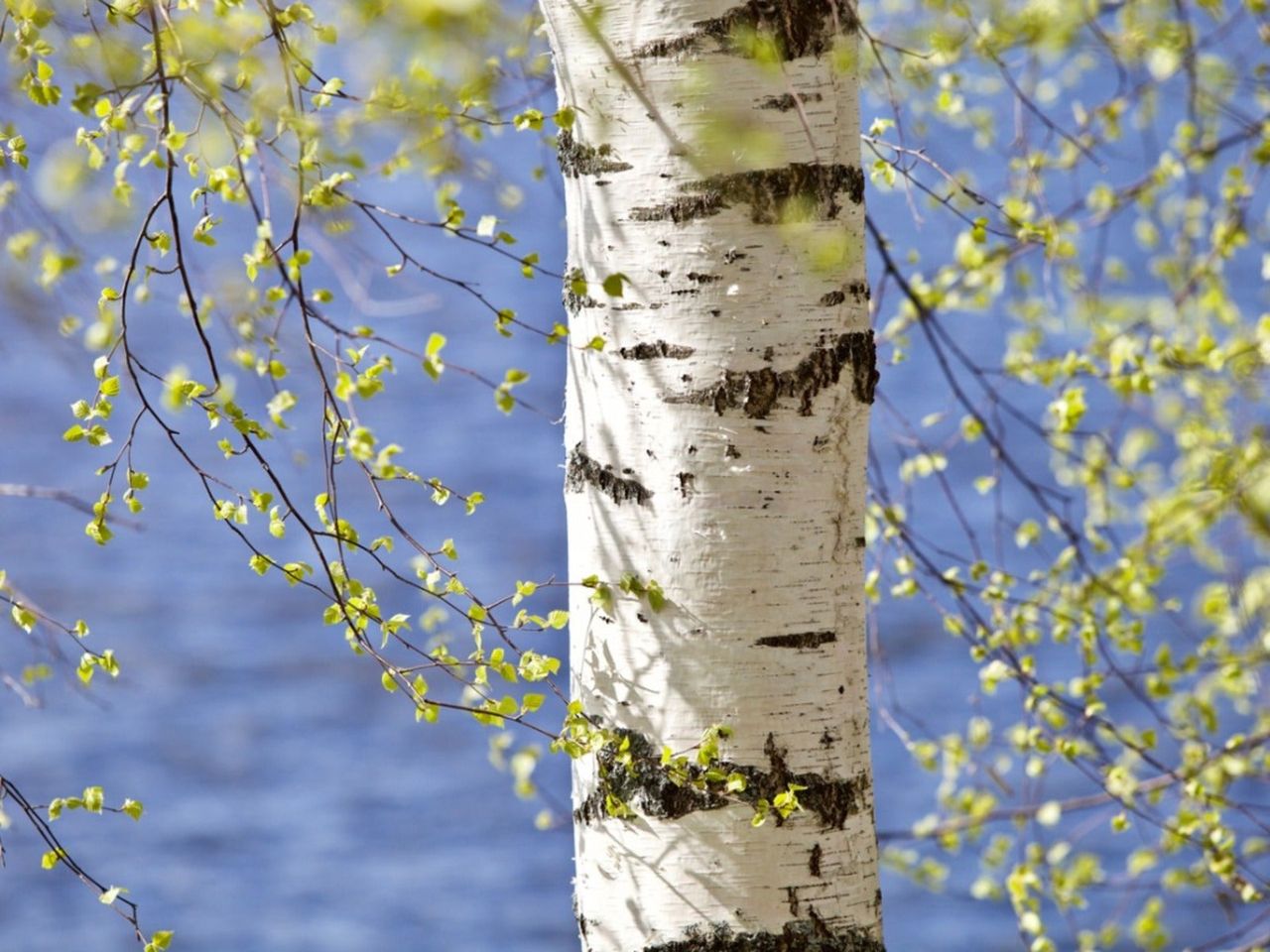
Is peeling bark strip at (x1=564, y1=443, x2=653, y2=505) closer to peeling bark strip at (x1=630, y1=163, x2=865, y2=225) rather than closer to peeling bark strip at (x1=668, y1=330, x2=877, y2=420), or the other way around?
peeling bark strip at (x1=668, y1=330, x2=877, y2=420)

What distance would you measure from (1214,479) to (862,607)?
3.34 ft

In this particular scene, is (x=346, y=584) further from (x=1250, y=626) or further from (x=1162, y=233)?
(x=1162, y=233)

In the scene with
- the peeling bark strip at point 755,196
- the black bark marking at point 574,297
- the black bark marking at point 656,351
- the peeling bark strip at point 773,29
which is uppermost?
the peeling bark strip at point 773,29

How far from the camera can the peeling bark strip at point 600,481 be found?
1244 mm

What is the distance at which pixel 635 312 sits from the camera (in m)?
1.23

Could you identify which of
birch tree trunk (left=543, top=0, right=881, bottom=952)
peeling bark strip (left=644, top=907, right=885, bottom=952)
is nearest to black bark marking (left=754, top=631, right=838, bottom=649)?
birch tree trunk (left=543, top=0, right=881, bottom=952)

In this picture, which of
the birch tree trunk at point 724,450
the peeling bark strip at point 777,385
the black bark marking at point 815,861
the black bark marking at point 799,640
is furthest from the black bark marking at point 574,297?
the black bark marking at point 815,861

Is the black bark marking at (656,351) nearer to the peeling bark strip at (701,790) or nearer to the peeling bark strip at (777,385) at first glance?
the peeling bark strip at (777,385)

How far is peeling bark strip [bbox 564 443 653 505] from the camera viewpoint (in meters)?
1.24

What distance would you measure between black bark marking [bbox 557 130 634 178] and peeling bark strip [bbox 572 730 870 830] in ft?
1.60

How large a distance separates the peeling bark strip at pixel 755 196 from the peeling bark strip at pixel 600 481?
0.22 meters

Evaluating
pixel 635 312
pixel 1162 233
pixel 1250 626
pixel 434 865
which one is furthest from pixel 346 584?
pixel 434 865

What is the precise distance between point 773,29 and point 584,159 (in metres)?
0.19

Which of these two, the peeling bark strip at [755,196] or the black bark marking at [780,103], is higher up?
the black bark marking at [780,103]
